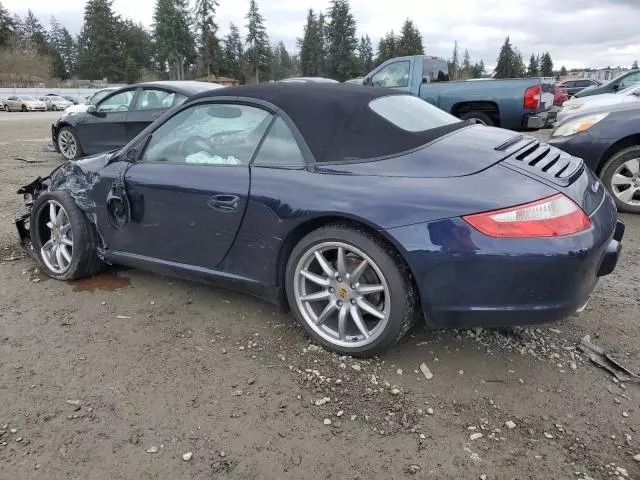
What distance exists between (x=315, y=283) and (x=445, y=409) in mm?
946

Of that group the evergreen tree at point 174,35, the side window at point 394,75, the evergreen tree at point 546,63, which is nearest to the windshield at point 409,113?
the side window at point 394,75

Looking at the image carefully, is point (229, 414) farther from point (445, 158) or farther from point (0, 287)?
point (0, 287)

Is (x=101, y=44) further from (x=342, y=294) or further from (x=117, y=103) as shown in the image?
(x=342, y=294)

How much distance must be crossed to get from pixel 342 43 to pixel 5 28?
46365 millimetres

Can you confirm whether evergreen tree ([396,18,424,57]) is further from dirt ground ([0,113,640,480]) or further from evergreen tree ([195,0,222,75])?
dirt ground ([0,113,640,480])

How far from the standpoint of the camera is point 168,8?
80500mm

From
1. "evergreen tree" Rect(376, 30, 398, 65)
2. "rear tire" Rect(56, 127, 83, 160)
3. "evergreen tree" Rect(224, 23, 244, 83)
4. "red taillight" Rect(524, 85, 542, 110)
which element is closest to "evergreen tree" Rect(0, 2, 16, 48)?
"evergreen tree" Rect(224, 23, 244, 83)

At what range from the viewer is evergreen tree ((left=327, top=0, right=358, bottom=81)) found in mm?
79562

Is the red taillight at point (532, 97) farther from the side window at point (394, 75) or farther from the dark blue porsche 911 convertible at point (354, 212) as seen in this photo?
the dark blue porsche 911 convertible at point (354, 212)

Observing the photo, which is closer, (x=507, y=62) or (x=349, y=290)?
(x=349, y=290)

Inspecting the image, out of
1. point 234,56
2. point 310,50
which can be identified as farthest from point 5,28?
point 310,50

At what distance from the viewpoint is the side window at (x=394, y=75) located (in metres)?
10.6

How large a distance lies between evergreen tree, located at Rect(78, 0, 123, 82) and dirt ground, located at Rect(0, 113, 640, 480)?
281ft

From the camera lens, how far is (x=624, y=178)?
212 inches
